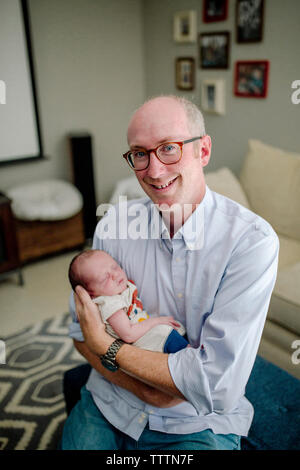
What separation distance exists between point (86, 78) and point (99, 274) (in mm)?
3067

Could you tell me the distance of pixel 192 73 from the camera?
3557 mm

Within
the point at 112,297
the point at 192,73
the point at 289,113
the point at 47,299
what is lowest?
the point at 47,299

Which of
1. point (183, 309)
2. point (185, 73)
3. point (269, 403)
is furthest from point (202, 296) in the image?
point (185, 73)

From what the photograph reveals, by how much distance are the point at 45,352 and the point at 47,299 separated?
656 millimetres

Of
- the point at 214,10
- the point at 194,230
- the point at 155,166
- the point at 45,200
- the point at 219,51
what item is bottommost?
the point at 45,200

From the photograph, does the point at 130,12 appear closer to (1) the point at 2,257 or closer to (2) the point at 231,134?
(2) the point at 231,134

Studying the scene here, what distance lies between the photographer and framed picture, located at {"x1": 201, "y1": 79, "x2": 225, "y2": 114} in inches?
129

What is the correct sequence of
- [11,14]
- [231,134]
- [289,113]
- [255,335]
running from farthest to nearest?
[231,134]
[11,14]
[289,113]
[255,335]

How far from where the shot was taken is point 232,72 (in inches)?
125

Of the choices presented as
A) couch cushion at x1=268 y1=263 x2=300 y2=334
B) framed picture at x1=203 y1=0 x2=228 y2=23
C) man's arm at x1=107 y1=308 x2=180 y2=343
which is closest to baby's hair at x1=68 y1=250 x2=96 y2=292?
man's arm at x1=107 y1=308 x2=180 y2=343

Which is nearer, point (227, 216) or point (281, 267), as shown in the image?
point (227, 216)

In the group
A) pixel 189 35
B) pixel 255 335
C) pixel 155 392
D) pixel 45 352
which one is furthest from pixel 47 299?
pixel 189 35

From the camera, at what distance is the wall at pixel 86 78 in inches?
137

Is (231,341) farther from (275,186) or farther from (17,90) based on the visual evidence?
(17,90)
